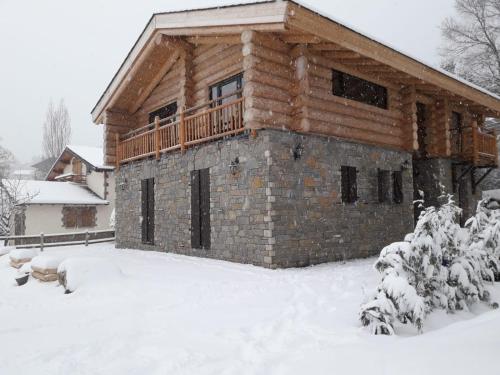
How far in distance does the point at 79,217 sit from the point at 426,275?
80.5 feet

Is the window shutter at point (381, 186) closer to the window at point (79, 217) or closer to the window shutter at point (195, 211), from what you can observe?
the window shutter at point (195, 211)

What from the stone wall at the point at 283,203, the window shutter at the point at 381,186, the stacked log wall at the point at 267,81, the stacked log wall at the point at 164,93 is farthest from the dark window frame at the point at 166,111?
the window shutter at the point at 381,186

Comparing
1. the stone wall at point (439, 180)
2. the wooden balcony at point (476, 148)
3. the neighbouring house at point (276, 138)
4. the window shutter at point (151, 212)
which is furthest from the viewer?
the wooden balcony at point (476, 148)

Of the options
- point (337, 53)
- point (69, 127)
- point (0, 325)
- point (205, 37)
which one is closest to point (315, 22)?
point (337, 53)

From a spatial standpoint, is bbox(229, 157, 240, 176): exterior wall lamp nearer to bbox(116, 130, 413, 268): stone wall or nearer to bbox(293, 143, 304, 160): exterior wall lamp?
bbox(116, 130, 413, 268): stone wall

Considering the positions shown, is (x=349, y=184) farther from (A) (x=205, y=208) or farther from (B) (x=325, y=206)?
A: (A) (x=205, y=208)

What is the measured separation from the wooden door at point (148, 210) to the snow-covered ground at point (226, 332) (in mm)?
5553

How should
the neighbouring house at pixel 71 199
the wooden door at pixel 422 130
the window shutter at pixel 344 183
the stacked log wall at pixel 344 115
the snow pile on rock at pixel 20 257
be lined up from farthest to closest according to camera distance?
the neighbouring house at pixel 71 199 < the wooden door at pixel 422 130 < the window shutter at pixel 344 183 < the snow pile on rock at pixel 20 257 < the stacked log wall at pixel 344 115

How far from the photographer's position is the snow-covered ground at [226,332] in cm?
316

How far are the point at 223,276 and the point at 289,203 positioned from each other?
2.28 meters

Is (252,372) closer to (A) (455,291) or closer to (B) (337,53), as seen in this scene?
(A) (455,291)

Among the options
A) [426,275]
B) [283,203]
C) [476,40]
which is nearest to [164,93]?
[283,203]

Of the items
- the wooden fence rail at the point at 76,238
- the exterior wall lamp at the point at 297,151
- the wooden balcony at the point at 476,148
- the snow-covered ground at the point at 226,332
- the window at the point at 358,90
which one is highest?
the window at the point at 358,90

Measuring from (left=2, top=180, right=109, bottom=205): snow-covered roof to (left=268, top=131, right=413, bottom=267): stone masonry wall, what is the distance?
63.7 ft
